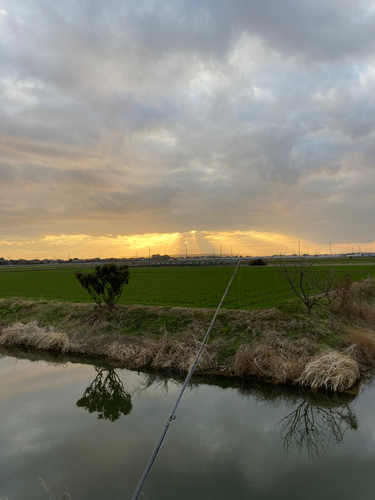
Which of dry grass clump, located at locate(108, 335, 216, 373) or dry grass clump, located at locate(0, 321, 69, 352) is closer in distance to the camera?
dry grass clump, located at locate(108, 335, 216, 373)

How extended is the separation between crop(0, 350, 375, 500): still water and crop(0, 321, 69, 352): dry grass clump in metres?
3.43

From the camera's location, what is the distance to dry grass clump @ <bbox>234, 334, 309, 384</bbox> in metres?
11.4

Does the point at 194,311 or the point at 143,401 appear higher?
the point at 194,311

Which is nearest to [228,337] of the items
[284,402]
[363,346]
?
[284,402]

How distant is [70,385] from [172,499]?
7.30 m

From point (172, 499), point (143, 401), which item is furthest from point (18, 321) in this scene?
point (172, 499)

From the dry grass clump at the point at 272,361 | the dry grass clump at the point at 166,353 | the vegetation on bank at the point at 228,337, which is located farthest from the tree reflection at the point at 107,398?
the dry grass clump at the point at 272,361

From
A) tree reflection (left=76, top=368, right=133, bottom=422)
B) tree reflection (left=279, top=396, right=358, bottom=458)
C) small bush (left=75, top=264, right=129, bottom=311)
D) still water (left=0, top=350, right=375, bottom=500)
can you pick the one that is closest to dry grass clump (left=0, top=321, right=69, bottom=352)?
small bush (left=75, top=264, right=129, bottom=311)

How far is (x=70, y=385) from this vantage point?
39.5 feet

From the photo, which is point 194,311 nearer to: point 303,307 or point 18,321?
point 303,307

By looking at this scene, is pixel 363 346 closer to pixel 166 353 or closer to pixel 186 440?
pixel 166 353

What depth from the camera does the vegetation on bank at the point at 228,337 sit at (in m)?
11.6

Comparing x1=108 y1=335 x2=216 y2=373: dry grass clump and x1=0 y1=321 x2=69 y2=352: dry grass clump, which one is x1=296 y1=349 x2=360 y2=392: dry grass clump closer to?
x1=108 y1=335 x2=216 y2=373: dry grass clump

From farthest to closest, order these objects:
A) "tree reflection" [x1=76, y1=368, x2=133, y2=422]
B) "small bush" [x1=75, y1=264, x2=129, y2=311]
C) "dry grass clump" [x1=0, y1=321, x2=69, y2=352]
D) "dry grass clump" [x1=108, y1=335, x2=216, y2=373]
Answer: "small bush" [x1=75, y1=264, x2=129, y2=311]
"dry grass clump" [x1=0, y1=321, x2=69, y2=352]
"dry grass clump" [x1=108, y1=335, x2=216, y2=373]
"tree reflection" [x1=76, y1=368, x2=133, y2=422]
